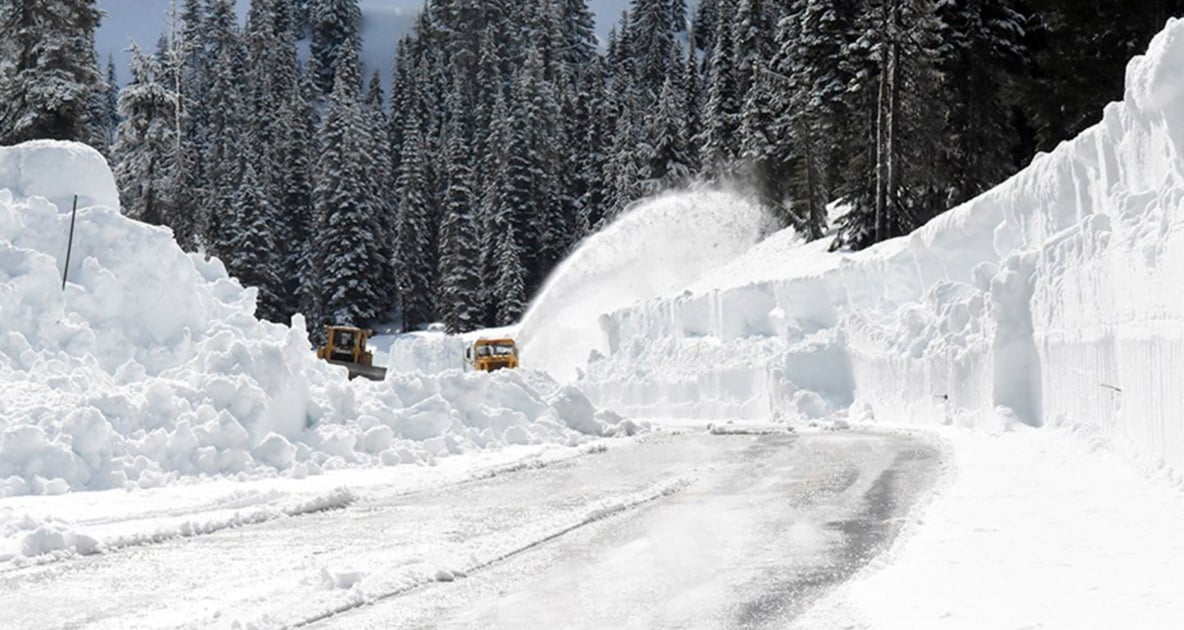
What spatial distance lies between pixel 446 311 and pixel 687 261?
28563 millimetres

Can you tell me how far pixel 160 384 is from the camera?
49.0 feet

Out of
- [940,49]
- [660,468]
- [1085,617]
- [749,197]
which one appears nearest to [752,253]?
[749,197]

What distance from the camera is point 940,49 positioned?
34.2m

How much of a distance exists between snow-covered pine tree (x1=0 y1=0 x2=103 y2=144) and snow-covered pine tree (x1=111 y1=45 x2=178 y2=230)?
8.43m

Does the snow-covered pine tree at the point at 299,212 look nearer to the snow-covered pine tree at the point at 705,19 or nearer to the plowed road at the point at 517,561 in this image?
the snow-covered pine tree at the point at 705,19

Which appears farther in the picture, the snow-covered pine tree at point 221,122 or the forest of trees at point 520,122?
the snow-covered pine tree at point 221,122

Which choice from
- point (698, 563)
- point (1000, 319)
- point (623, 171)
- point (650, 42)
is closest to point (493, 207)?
point (623, 171)

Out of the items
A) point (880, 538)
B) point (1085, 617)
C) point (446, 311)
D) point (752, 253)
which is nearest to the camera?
point (1085, 617)

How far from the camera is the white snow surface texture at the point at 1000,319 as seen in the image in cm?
1038

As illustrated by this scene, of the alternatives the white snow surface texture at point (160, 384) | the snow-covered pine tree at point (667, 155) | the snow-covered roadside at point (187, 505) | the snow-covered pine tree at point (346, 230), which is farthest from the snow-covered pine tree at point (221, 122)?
the snow-covered roadside at point (187, 505)

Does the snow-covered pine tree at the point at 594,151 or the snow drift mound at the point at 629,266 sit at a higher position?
the snow-covered pine tree at the point at 594,151

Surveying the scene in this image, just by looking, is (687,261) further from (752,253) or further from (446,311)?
(446,311)

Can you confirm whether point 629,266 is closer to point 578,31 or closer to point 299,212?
point 299,212

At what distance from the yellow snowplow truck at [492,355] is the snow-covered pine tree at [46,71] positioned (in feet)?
64.7
